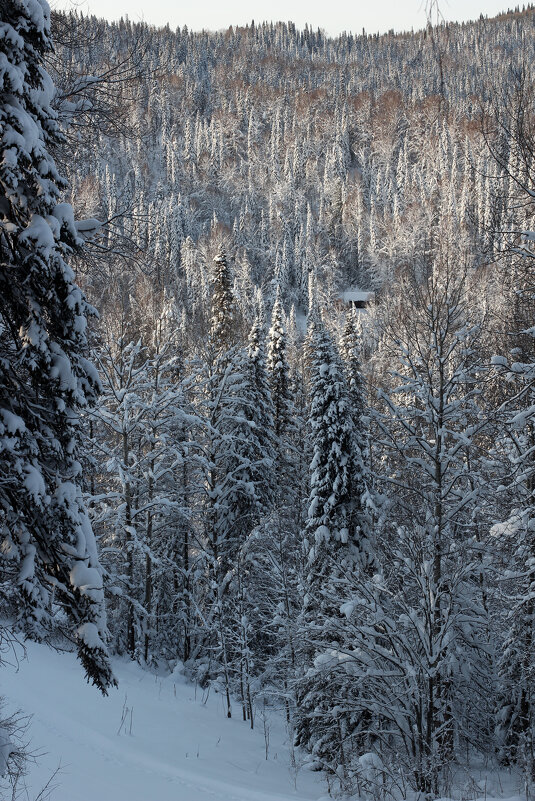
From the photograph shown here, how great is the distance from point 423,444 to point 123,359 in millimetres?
10578

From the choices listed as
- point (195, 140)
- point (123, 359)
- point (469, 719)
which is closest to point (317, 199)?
point (195, 140)

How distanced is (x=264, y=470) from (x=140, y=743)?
12.8 m

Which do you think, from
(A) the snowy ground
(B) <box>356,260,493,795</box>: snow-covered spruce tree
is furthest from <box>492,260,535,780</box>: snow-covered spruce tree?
(A) the snowy ground

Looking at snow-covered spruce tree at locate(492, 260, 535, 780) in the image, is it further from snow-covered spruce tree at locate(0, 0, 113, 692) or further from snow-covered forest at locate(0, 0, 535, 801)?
snow-covered spruce tree at locate(0, 0, 113, 692)

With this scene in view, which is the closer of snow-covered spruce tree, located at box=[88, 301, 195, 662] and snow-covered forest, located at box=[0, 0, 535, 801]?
snow-covered forest, located at box=[0, 0, 535, 801]

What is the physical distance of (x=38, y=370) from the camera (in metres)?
4.95

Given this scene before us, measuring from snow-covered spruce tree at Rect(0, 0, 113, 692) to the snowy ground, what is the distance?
3293 mm

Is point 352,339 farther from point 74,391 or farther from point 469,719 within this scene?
point 74,391

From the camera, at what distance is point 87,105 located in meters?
5.93

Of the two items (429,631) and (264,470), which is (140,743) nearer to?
(429,631)

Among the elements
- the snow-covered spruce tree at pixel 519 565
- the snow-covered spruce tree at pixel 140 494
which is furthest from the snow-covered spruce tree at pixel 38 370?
the snow-covered spruce tree at pixel 140 494

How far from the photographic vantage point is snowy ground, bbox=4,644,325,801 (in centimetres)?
891

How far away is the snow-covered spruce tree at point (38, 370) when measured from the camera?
15.1 feet

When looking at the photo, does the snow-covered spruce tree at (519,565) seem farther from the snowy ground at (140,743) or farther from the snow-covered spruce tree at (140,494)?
the snow-covered spruce tree at (140,494)
